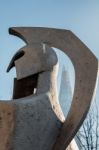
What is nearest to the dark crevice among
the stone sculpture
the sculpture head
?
the stone sculpture

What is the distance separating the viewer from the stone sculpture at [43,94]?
5.41 metres

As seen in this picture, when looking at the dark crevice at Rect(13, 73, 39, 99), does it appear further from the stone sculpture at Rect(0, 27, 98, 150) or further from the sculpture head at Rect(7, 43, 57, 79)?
the sculpture head at Rect(7, 43, 57, 79)

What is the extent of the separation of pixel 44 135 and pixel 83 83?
96 cm

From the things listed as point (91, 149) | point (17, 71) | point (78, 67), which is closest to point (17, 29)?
point (17, 71)

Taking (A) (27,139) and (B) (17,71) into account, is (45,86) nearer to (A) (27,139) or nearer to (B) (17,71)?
(B) (17,71)

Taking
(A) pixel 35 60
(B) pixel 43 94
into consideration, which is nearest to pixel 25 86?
(A) pixel 35 60

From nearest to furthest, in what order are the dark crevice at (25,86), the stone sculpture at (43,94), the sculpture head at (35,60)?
the stone sculpture at (43,94) < the sculpture head at (35,60) < the dark crevice at (25,86)

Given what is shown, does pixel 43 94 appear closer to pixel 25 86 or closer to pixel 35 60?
pixel 35 60

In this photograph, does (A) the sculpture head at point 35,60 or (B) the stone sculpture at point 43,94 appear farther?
(A) the sculpture head at point 35,60

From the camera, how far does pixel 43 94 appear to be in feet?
18.8

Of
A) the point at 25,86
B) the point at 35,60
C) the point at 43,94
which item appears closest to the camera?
the point at 43,94

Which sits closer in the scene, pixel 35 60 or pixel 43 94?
pixel 43 94

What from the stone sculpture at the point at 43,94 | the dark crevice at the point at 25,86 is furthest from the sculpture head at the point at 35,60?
the dark crevice at the point at 25,86

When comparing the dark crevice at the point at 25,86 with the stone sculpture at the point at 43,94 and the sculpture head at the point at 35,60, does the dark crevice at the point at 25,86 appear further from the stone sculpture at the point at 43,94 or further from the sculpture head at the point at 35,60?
the sculpture head at the point at 35,60
